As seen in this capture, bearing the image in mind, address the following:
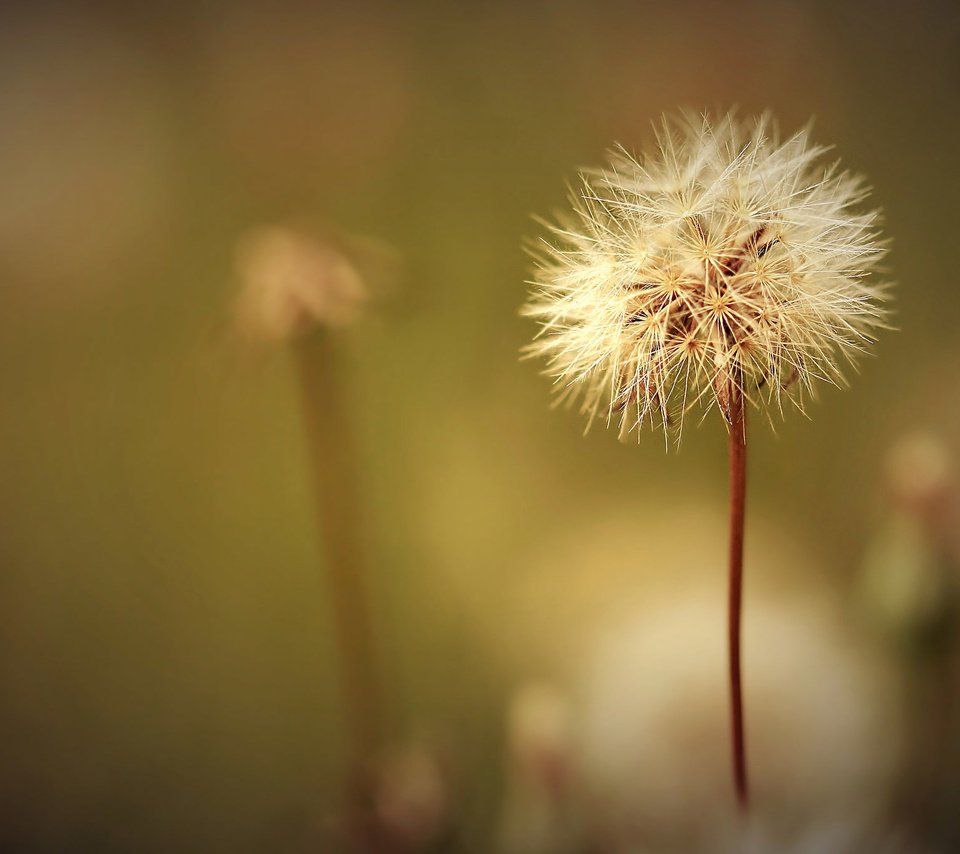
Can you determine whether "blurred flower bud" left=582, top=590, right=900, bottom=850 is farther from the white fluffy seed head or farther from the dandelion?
the white fluffy seed head

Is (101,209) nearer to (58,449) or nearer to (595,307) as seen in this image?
(58,449)

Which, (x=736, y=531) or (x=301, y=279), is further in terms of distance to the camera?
(x=301, y=279)

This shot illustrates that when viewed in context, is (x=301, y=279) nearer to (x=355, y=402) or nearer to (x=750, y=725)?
(x=355, y=402)

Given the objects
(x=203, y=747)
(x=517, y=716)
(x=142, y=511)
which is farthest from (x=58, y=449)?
(x=517, y=716)

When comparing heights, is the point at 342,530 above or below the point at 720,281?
below

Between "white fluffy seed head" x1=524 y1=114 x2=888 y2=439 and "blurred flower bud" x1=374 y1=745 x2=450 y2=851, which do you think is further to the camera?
"blurred flower bud" x1=374 y1=745 x2=450 y2=851

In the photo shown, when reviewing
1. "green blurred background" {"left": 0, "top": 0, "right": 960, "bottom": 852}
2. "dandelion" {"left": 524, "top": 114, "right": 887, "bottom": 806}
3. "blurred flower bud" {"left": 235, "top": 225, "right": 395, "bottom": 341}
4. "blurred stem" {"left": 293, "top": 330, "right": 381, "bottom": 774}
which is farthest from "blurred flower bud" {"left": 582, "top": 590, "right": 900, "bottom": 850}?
"blurred flower bud" {"left": 235, "top": 225, "right": 395, "bottom": 341}

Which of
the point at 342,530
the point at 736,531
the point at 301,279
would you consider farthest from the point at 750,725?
the point at 301,279
